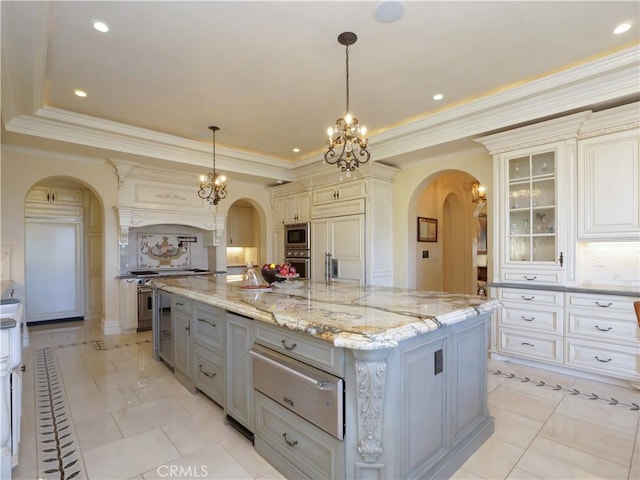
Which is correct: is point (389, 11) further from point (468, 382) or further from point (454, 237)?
point (454, 237)

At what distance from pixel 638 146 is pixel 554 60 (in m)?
1.09

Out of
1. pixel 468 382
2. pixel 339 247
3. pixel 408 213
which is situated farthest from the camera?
pixel 339 247

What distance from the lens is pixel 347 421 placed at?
61.1 inches

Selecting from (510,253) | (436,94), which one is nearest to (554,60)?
(436,94)

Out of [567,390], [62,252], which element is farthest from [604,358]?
[62,252]

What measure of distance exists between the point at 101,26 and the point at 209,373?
8.84ft

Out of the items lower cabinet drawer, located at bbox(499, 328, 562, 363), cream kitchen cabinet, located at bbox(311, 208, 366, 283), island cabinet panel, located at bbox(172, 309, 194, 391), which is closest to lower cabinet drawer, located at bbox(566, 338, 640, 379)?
lower cabinet drawer, located at bbox(499, 328, 562, 363)

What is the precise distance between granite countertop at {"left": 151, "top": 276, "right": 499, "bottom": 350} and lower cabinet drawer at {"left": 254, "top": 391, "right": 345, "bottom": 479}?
516 millimetres

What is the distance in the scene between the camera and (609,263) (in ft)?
11.4

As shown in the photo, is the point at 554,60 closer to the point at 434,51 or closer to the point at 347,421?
the point at 434,51

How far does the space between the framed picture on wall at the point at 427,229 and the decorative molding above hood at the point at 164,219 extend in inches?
139

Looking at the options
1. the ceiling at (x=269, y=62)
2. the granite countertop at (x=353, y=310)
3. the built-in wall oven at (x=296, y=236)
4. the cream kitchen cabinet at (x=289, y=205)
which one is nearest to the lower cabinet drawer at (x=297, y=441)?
the granite countertop at (x=353, y=310)

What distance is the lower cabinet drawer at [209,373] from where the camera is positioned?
2.53m

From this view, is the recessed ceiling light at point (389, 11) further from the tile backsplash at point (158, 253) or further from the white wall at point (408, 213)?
the tile backsplash at point (158, 253)
